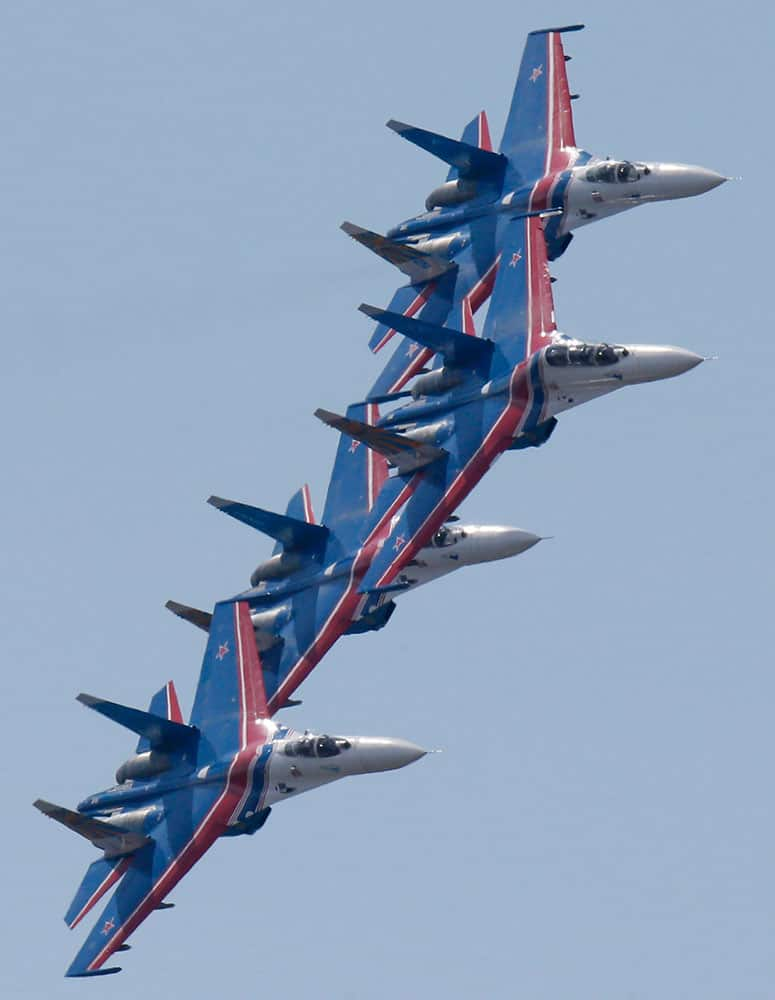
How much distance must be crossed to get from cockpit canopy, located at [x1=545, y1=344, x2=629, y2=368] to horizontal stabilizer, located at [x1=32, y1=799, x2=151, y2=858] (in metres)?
21.9

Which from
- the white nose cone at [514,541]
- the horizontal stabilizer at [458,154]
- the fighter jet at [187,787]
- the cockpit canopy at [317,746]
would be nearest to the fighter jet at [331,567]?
the white nose cone at [514,541]

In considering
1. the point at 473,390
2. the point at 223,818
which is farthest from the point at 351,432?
the point at 223,818

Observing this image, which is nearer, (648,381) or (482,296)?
(648,381)

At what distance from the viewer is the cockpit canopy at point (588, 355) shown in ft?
461

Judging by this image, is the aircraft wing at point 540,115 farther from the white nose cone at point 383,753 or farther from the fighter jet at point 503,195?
the white nose cone at point 383,753

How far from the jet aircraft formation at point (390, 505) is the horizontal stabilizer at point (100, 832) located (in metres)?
0.07

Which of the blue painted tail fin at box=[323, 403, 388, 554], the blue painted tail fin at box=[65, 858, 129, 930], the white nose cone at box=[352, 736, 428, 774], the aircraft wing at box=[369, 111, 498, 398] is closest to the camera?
the white nose cone at box=[352, 736, 428, 774]

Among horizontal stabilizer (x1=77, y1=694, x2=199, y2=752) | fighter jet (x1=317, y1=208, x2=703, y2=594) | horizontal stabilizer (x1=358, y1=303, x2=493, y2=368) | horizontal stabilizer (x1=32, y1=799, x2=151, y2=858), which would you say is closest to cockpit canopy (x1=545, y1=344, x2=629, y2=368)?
fighter jet (x1=317, y1=208, x2=703, y2=594)

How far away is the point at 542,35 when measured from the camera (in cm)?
15462

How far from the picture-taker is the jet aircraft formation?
140625mm

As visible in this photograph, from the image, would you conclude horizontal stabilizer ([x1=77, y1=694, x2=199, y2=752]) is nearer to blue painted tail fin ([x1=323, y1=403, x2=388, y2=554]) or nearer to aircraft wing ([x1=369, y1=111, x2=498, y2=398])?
blue painted tail fin ([x1=323, y1=403, x2=388, y2=554])

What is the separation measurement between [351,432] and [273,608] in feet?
30.2

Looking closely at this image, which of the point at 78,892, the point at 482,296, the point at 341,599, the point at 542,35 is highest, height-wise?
the point at 542,35

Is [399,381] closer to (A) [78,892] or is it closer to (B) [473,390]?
(B) [473,390]
